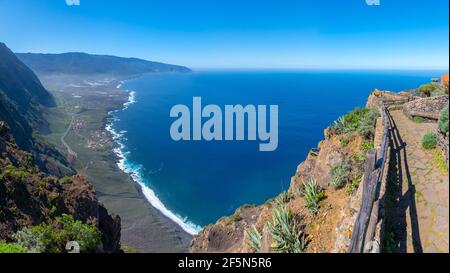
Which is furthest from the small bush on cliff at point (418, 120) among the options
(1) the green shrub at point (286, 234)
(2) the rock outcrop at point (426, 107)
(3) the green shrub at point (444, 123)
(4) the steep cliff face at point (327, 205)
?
(1) the green shrub at point (286, 234)

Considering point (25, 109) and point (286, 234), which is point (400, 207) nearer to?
point (286, 234)

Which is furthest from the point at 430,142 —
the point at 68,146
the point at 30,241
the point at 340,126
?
the point at 68,146

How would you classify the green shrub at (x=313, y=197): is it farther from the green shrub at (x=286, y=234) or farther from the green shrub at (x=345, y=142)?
the green shrub at (x=345, y=142)

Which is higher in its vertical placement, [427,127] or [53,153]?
[427,127]

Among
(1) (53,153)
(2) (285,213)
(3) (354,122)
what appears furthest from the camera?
(1) (53,153)

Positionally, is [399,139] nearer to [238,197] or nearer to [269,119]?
[238,197]

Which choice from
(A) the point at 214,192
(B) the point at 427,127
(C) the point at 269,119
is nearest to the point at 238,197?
(A) the point at 214,192
